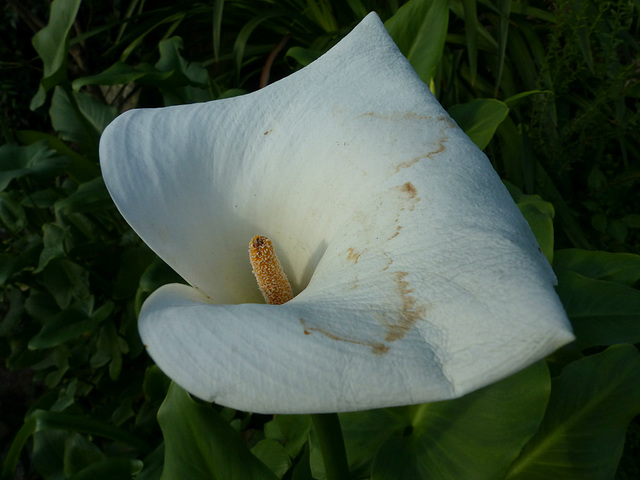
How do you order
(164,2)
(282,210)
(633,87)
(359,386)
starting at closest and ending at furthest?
(359,386) < (282,210) < (633,87) < (164,2)

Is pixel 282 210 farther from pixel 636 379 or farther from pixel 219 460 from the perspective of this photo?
pixel 636 379

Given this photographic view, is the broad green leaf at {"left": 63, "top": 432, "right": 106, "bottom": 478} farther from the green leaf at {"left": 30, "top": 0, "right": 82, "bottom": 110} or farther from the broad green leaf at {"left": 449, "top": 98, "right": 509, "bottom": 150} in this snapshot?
the broad green leaf at {"left": 449, "top": 98, "right": 509, "bottom": 150}

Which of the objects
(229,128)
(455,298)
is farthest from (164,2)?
(455,298)

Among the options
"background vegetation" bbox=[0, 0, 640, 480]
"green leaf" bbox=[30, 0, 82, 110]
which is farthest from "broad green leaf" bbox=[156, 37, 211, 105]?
"green leaf" bbox=[30, 0, 82, 110]

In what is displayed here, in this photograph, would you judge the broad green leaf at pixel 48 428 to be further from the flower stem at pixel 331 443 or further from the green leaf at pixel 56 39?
the green leaf at pixel 56 39

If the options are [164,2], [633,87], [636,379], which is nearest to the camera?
[636,379]

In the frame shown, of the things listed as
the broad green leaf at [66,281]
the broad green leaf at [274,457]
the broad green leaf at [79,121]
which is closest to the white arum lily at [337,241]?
the broad green leaf at [274,457]

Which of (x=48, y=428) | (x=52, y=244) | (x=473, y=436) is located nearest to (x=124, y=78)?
(x=52, y=244)

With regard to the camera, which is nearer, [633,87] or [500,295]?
[500,295]
